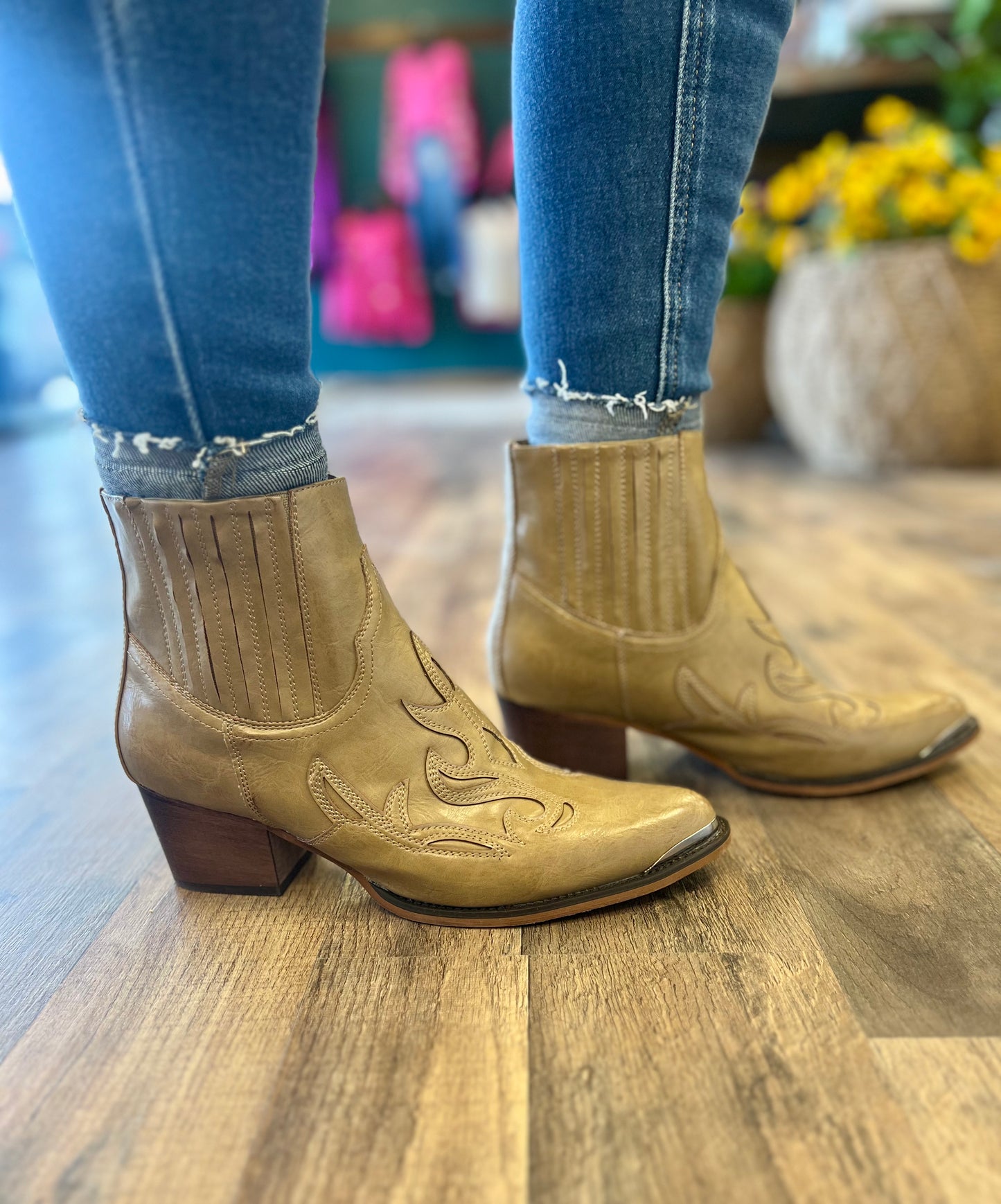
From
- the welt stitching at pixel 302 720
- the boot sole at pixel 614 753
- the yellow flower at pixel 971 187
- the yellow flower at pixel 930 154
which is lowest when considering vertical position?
the boot sole at pixel 614 753

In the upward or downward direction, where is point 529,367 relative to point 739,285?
upward

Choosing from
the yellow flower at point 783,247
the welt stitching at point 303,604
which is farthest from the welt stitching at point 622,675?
the yellow flower at point 783,247

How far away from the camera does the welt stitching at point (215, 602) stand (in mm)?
466

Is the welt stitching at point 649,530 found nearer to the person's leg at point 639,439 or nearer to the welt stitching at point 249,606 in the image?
the person's leg at point 639,439

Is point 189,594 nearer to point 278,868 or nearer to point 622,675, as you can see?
point 278,868

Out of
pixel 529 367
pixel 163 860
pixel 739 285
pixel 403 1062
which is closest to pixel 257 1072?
pixel 403 1062

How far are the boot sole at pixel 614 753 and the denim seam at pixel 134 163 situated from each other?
1.13 ft

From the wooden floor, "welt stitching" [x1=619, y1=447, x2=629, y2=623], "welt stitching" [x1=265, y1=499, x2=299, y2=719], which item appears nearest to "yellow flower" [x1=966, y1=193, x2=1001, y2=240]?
the wooden floor

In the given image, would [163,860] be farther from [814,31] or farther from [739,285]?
[814,31]

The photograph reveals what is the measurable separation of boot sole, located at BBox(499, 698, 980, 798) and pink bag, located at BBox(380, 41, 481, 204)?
498 centimetres

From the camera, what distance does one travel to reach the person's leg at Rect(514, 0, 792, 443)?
51cm

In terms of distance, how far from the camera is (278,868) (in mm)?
553

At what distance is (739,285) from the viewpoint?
8.27ft

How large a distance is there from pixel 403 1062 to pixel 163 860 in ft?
0.88
